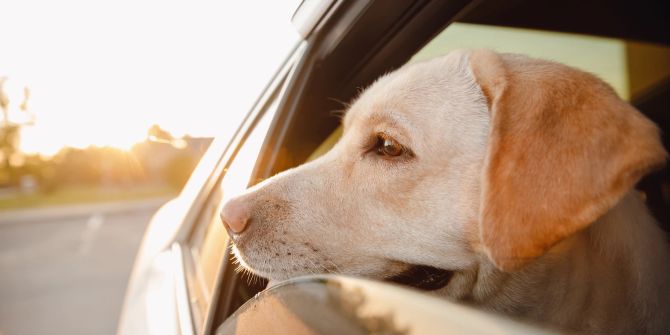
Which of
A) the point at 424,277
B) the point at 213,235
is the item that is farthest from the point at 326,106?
the point at 424,277

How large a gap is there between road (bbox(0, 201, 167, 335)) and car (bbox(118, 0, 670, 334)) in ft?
21.6

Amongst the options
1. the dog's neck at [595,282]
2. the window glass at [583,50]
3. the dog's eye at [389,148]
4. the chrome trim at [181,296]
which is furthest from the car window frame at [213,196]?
the dog's neck at [595,282]

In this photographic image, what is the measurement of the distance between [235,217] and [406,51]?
133cm

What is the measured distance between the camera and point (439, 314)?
3.21 feet

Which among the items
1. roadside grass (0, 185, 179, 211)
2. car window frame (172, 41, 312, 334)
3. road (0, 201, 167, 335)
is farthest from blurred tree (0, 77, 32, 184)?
car window frame (172, 41, 312, 334)

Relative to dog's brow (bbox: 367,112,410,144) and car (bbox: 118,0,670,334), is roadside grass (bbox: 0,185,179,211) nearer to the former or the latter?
car (bbox: 118,0,670,334)

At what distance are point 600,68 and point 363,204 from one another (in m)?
2.45

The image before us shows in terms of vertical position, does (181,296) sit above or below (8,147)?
above

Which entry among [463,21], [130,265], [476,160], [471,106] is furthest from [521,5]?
[130,265]

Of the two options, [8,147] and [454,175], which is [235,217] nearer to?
[454,175]

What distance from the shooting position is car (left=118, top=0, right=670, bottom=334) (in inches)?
55.8

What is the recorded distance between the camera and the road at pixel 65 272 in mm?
10039

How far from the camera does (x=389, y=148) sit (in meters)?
2.35

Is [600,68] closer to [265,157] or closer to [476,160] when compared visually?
[476,160]
